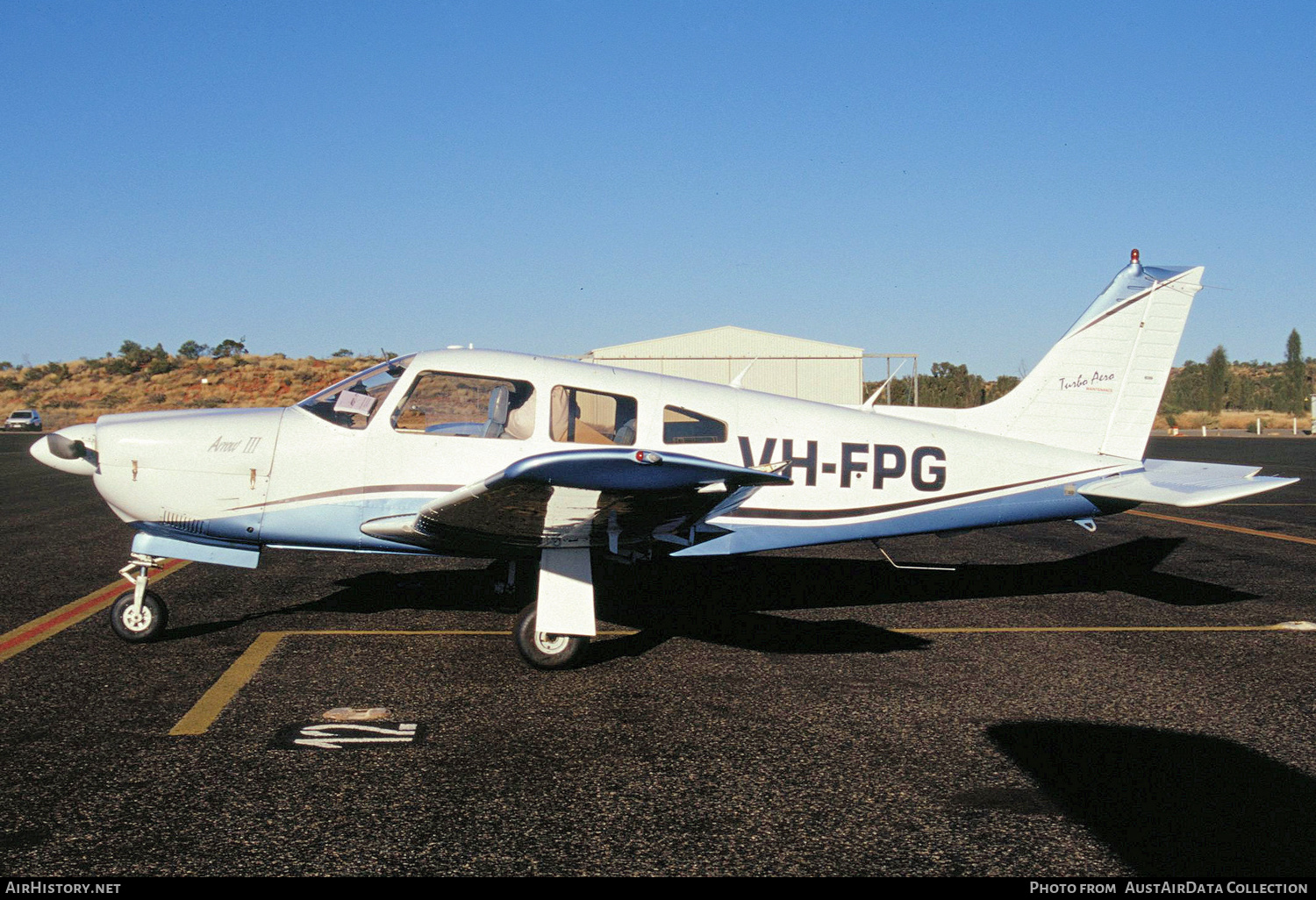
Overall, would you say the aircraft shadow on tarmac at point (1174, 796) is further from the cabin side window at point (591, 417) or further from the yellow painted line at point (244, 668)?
the yellow painted line at point (244, 668)

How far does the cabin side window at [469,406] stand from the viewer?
22.5 feet

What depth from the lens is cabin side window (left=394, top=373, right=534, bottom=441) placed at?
6848mm

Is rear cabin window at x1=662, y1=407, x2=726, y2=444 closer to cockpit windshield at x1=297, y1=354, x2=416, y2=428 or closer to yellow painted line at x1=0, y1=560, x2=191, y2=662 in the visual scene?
cockpit windshield at x1=297, y1=354, x2=416, y2=428

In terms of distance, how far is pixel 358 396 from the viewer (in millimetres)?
6859

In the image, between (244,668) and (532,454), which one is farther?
(532,454)

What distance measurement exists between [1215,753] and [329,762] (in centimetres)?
417

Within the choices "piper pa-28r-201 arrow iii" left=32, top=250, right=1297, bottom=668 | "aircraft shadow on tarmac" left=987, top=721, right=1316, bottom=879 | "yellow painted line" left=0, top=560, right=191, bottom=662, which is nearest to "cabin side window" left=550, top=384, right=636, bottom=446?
"piper pa-28r-201 arrow iii" left=32, top=250, right=1297, bottom=668

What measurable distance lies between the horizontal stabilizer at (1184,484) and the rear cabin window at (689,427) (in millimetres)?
3035

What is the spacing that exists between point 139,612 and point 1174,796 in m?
6.33

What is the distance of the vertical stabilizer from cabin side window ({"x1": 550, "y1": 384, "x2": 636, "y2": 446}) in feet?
10.0

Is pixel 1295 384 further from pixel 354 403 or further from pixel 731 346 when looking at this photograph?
pixel 354 403

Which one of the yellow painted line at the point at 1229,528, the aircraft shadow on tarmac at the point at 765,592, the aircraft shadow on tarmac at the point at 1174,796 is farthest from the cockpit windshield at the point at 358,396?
the yellow painted line at the point at 1229,528

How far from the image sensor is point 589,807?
13.0ft

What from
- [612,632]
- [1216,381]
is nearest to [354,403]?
[612,632]
